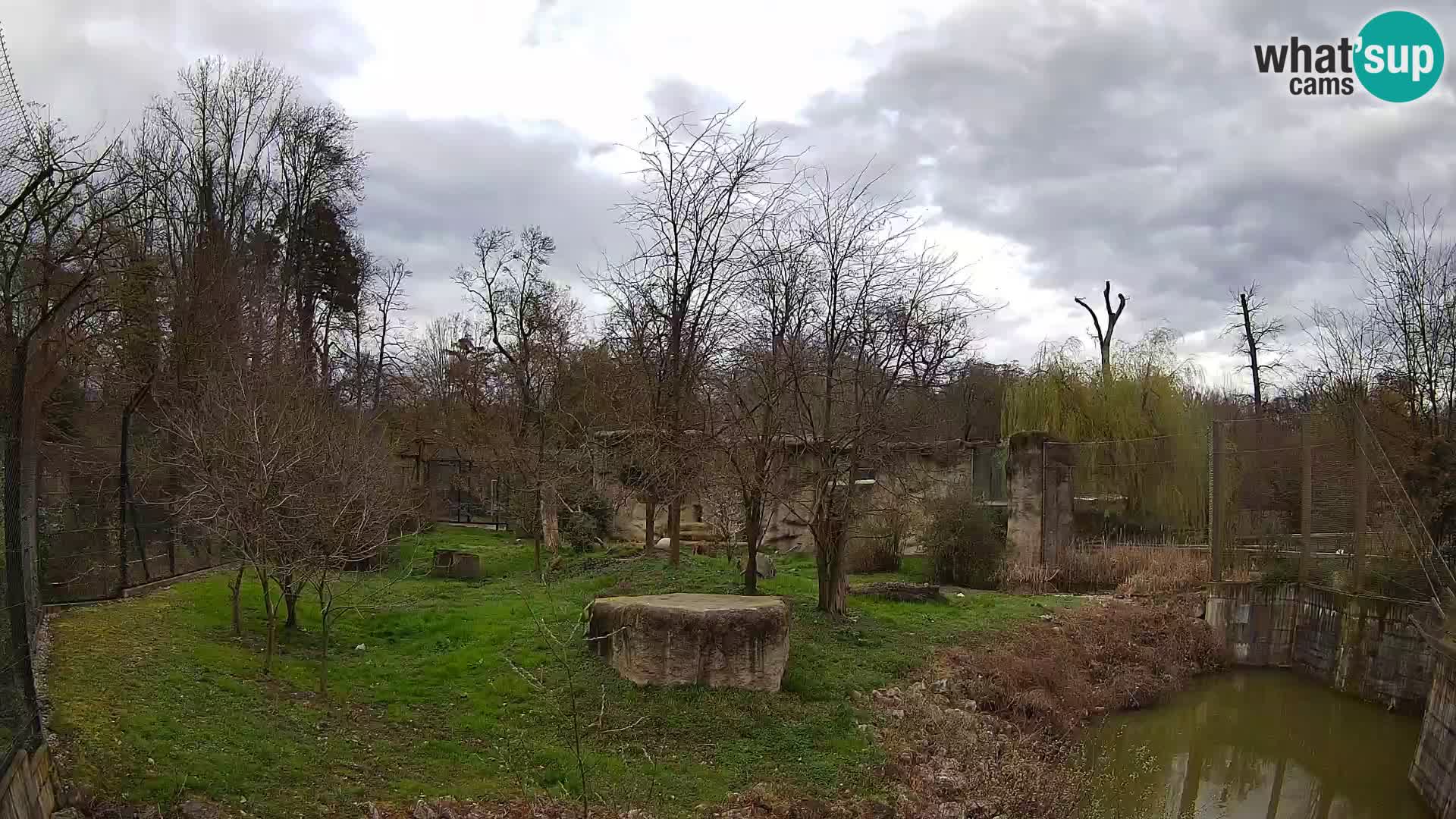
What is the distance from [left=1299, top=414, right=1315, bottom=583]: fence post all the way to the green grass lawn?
6.28 m

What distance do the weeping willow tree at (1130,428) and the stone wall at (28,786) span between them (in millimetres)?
19048

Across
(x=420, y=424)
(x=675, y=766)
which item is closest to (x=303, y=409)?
(x=675, y=766)

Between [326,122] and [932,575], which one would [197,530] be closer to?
[932,575]

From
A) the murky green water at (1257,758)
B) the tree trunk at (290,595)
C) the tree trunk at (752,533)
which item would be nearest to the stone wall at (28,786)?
the tree trunk at (290,595)

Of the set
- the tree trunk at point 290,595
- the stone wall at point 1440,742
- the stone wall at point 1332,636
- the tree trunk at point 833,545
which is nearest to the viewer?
the stone wall at point 1440,742

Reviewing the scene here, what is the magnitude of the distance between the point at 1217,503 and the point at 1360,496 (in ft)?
8.67

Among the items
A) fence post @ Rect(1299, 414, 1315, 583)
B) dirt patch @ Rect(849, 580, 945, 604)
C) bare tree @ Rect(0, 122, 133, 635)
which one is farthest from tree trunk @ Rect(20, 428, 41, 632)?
fence post @ Rect(1299, 414, 1315, 583)

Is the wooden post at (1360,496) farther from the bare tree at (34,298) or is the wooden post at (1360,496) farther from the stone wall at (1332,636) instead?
the bare tree at (34,298)

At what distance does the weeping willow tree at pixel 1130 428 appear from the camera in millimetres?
21188

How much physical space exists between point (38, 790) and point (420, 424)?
27.8 metres

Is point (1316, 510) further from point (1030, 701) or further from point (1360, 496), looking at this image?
point (1030, 701)

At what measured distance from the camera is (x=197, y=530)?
15.6 metres

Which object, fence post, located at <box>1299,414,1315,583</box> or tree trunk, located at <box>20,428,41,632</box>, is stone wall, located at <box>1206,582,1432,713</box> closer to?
fence post, located at <box>1299,414,1315,583</box>

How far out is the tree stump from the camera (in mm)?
9797
